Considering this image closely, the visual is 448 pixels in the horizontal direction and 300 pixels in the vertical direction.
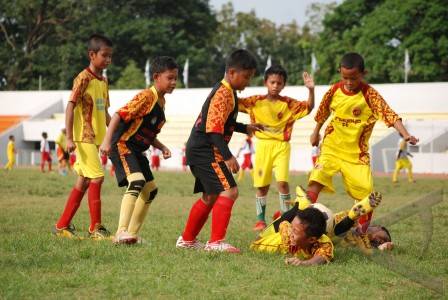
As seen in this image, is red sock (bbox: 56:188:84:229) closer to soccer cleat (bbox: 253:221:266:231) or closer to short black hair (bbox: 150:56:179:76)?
short black hair (bbox: 150:56:179:76)

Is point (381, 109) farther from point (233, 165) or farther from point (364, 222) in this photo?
point (233, 165)

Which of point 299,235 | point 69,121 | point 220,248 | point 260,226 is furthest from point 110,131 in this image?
point 260,226

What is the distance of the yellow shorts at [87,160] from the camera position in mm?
8969

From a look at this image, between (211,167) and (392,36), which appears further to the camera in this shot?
(392,36)

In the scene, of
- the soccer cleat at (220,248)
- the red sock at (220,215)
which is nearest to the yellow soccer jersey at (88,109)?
the red sock at (220,215)

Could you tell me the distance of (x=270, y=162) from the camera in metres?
10.7

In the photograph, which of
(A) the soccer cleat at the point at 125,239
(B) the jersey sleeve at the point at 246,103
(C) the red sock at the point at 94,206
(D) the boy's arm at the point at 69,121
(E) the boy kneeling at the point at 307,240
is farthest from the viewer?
(B) the jersey sleeve at the point at 246,103

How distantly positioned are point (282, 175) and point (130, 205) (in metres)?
3.13

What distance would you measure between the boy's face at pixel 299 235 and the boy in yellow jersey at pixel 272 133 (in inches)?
118

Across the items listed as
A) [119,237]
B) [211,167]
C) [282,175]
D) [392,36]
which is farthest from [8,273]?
[392,36]

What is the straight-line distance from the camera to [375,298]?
5652 millimetres

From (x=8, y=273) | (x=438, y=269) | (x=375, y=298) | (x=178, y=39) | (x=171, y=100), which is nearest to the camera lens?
(x=375, y=298)

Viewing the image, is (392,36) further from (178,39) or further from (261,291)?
(261,291)

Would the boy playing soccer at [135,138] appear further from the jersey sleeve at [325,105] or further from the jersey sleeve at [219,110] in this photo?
the jersey sleeve at [325,105]
